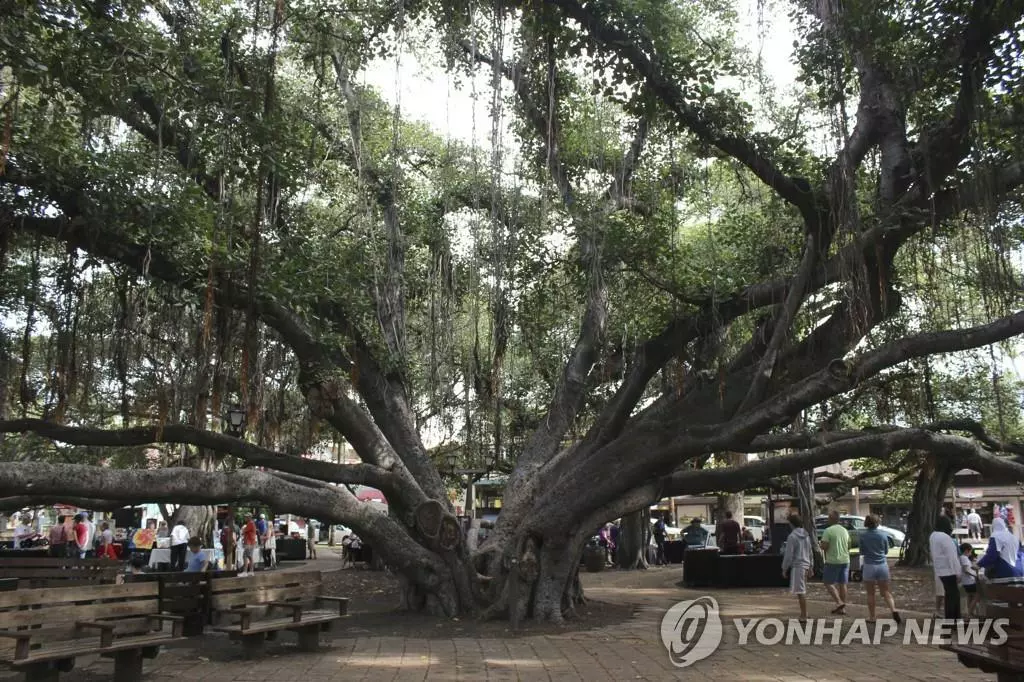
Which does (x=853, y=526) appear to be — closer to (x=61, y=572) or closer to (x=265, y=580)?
(x=265, y=580)

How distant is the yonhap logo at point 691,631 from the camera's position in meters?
7.49

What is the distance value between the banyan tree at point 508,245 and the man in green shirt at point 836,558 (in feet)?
4.63

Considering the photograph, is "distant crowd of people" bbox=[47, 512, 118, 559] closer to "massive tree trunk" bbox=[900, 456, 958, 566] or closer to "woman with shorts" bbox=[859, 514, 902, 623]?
"woman with shorts" bbox=[859, 514, 902, 623]

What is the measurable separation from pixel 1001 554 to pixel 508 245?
628 centimetres

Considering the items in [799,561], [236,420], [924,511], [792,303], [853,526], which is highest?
[792,303]

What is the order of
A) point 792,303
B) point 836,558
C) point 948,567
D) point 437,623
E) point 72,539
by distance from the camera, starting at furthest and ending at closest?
point 72,539 → point 836,558 → point 437,623 → point 948,567 → point 792,303

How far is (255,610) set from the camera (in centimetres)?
741

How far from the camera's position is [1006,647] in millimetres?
4902

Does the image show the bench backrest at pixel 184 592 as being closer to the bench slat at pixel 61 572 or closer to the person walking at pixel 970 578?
the bench slat at pixel 61 572

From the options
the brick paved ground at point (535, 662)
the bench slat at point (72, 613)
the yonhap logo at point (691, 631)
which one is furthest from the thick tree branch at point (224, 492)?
the yonhap logo at point (691, 631)

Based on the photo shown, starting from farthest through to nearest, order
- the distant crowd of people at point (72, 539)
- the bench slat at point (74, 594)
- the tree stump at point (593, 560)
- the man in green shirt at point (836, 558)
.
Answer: the tree stump at point (593, 560)
the distant crowd of people at point (72, 539)
the man in green shirt at point (836, 558)
the bench slat at point (74, 594)

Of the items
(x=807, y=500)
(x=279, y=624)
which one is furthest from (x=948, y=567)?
(x=807, y=500)

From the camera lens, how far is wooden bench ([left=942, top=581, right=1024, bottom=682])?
4.76m

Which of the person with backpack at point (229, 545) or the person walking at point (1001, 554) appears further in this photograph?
the person with backpack at point (229, 545)
